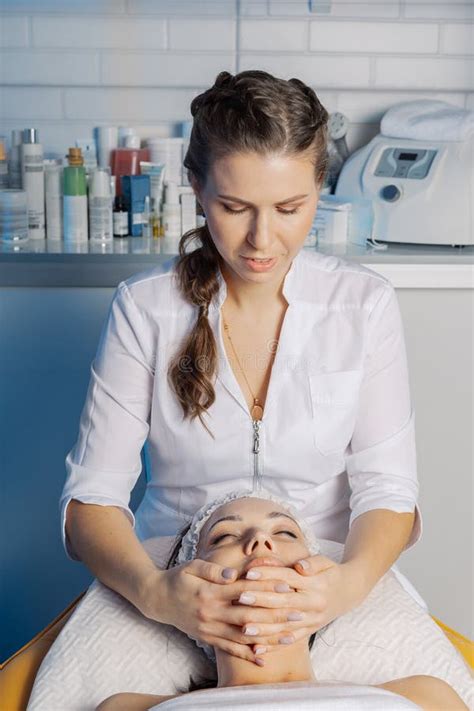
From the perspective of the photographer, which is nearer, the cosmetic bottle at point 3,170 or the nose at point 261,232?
the nose at point 261,232

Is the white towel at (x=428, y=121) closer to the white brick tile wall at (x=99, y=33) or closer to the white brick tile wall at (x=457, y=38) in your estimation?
the white brick tile wall at (x=457, y=38)

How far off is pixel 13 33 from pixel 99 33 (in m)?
0.23

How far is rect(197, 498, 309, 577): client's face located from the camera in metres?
1.28

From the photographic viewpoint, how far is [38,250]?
2172mm

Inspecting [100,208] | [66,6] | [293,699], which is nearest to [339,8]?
[66,6]

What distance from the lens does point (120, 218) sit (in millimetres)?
2324

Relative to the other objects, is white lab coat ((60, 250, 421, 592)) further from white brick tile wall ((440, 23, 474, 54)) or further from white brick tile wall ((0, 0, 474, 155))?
white brick tile wall ((440, 23, 474, 54))

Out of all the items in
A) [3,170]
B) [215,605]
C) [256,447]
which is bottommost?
[215,605]

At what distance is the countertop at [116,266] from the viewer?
212cm

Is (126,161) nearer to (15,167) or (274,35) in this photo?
(15,167)

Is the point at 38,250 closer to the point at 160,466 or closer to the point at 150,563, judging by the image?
the point at 160,466

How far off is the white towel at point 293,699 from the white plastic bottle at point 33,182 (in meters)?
1.42

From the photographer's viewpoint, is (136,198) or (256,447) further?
(136,198)

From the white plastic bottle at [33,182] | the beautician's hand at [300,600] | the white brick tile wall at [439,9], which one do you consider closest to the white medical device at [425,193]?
the white brick tile wall at [439,9]
